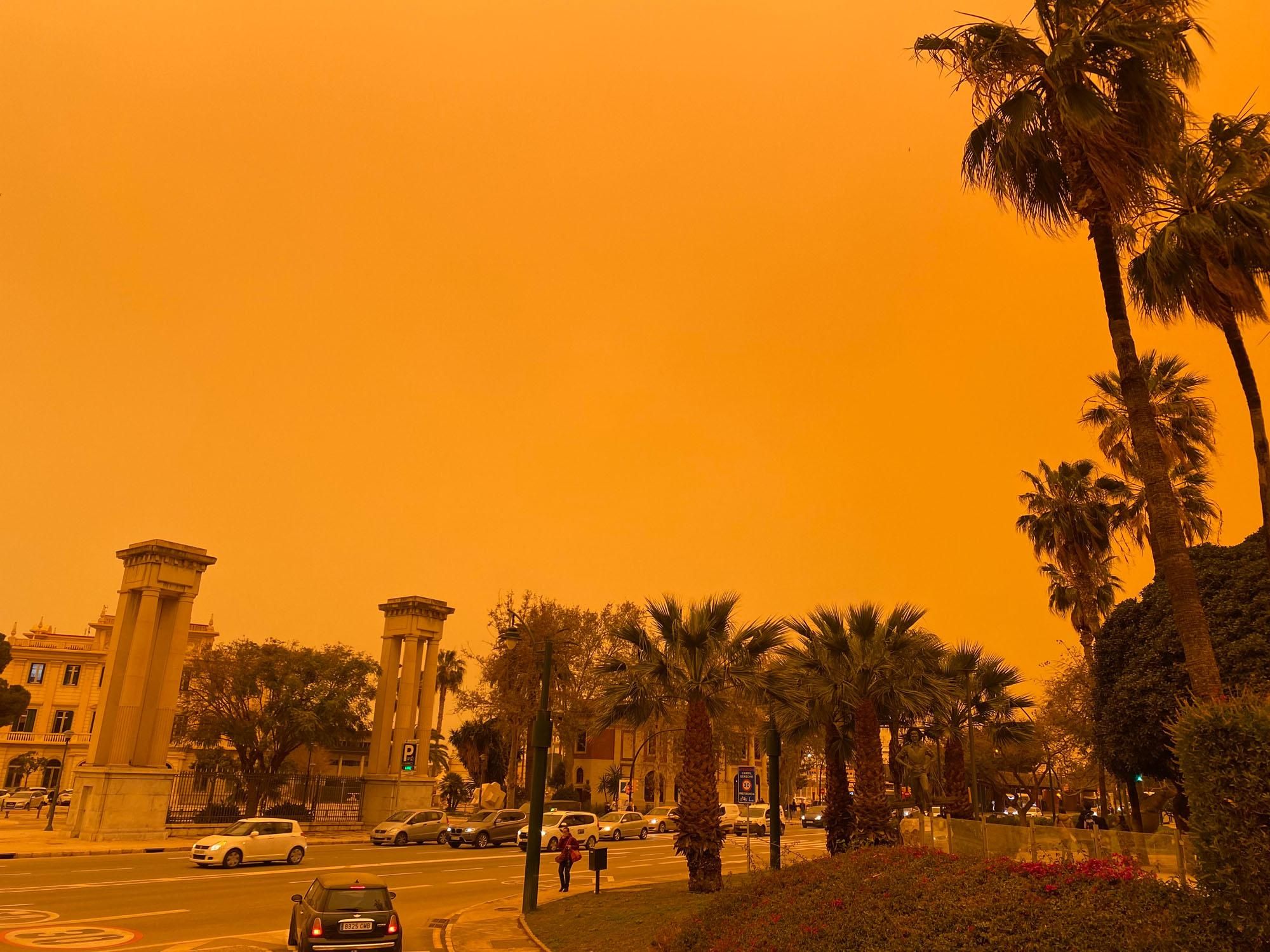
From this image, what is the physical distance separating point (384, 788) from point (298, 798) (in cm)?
486

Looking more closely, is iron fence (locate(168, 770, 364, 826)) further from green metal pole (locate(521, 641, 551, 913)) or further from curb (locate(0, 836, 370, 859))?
green metal pole (locate(521, 641, 551, 913))

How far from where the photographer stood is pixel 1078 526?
37.8 meters

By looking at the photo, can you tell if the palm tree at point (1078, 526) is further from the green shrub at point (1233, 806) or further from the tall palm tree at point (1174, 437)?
the green shrub at point (1233, 806)

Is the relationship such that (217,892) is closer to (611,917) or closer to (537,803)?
(537,803)

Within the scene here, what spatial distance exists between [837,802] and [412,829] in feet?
78.5

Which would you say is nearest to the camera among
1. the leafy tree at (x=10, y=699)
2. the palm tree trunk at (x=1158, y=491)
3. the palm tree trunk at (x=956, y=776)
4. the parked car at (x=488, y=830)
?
the palm tree trunk at (x=1158, y=491)

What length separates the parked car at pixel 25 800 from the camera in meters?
61.8

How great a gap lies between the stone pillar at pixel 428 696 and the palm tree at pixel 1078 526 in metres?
33.8

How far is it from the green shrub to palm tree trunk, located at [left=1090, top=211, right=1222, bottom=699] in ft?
14.2

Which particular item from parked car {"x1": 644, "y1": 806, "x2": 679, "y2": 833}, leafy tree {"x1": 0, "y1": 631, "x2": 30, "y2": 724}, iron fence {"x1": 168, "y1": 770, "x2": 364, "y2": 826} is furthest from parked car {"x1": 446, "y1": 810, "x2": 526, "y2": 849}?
leafy tree {"x1": 0, "y1": 631, "x2": 30, "y2": 724}

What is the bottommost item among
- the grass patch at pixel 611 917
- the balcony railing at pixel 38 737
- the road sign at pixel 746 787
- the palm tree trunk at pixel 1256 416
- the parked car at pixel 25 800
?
the parked car at pixel 25 800

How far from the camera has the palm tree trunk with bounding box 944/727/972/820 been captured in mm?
32875

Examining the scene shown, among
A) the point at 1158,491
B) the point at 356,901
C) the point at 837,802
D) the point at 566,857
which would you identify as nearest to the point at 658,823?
the point at 837,802

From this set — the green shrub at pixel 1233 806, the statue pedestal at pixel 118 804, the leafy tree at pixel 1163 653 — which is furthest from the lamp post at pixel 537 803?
the statue pedestal at pixel 118 804
